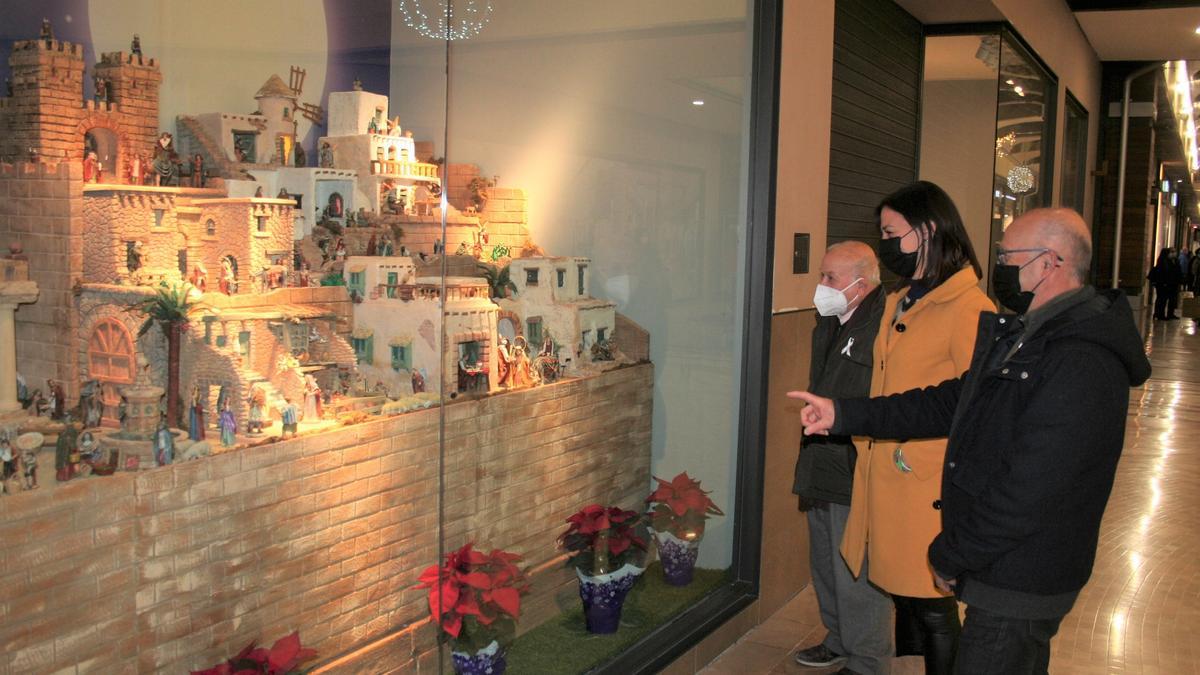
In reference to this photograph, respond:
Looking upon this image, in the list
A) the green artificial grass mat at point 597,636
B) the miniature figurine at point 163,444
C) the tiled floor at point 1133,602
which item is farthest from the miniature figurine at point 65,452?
the tiled floor at point 1133,602

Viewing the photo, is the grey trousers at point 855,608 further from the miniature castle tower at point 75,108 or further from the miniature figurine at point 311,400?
the miniature castle tower at point 75,108

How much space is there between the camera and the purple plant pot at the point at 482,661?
2.96 meters

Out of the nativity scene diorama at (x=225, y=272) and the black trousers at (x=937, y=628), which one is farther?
the black trousers at (x=937, y=628)

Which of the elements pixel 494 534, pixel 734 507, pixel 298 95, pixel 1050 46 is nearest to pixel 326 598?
pixel 494 534

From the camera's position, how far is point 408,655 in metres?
2.84

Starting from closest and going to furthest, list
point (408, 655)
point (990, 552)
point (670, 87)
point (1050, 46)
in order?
point (990, 552) → point (408, 655) → point (670, 87) → point (1050, 46)

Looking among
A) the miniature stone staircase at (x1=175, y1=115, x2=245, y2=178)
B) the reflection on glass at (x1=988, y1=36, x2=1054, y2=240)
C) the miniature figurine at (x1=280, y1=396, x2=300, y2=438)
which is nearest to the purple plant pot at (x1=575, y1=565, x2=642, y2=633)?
the miniature figurine at (x1=280, y1=396, x2=300, y2=438)

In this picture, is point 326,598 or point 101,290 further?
point 326,598

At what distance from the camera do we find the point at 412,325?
275cm

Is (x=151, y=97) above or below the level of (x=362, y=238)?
above

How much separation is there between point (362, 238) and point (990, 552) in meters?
1.63

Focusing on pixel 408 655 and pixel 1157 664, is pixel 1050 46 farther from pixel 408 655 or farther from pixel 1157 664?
pixel 408 655

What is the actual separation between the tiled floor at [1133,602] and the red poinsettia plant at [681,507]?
507 millimetres

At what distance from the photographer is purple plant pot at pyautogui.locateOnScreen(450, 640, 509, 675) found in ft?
9.73
